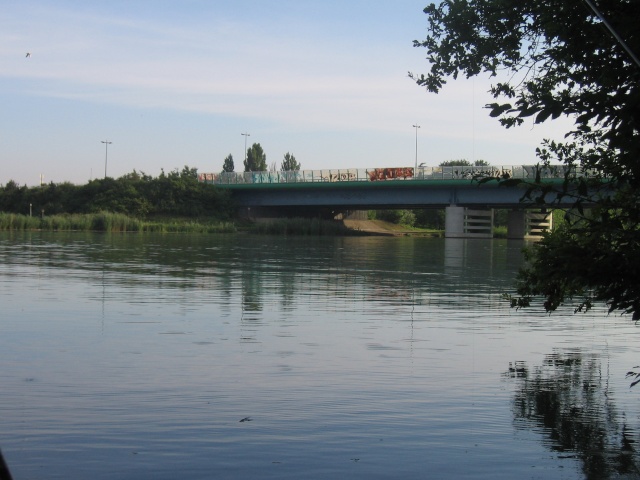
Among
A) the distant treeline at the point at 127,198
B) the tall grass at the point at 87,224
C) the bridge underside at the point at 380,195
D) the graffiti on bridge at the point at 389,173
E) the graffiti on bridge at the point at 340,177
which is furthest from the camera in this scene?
the distant treeline at the point at 127,198

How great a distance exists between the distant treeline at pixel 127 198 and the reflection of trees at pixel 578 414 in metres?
85.5

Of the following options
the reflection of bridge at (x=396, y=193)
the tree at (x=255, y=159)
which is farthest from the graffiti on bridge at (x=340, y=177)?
the tree at (x=255, y=159)

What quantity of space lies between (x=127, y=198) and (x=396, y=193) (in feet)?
95.9

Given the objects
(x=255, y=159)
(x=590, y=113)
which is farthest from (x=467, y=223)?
(x=590, y=113)

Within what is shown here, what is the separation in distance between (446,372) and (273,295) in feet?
30.7

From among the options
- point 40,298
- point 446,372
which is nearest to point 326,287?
point 40,298

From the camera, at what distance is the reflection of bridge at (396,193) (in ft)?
268

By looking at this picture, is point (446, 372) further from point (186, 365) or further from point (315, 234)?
point (315, 234)

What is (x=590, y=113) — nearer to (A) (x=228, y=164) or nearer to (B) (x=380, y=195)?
(B) (x=380, y=195)

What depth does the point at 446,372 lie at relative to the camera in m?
10.2

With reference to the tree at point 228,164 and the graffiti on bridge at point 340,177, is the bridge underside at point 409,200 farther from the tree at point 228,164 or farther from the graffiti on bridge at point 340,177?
the tree at point 228,164

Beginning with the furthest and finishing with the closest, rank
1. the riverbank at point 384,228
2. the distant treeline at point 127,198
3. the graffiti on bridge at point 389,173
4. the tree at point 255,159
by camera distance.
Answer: the tree at point 255,159
the riverbank at point 384,228
the distant treeline at point 127,198
the graffiti on bridge at point 389,173

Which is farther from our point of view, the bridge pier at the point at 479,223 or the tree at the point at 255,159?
the tree at the point at 255,159

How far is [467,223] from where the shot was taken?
8850 centimetres
